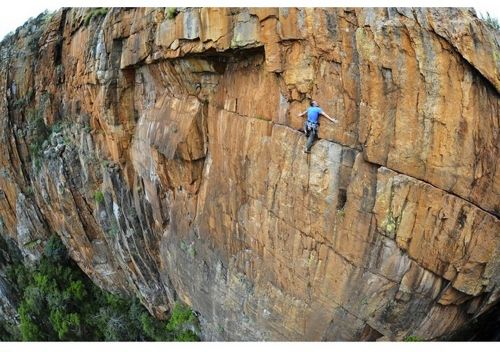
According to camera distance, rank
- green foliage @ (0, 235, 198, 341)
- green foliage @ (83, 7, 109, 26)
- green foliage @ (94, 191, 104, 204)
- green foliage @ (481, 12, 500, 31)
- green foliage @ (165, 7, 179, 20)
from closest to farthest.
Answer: green foliage @ (481, 12, 500, 31) → green foliage @ (165, 7, 179, 20) → green foliage @ (83, 7, 109, 26) → green foliage @ (94, 191, 104, 204) → green foliage @ (0, 235, 198, 341)

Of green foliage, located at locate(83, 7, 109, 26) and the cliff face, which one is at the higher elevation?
green foliage, located at locate(83, 7, 109, 26)

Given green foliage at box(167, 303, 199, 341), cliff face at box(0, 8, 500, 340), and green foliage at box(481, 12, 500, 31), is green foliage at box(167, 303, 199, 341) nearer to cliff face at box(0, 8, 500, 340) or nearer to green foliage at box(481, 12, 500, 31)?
cliff face at box(0, 8, 500, 340)

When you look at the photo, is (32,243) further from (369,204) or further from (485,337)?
(485,337)

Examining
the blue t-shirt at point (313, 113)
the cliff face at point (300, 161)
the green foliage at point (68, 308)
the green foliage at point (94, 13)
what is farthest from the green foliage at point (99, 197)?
the blue t-shirt at point (313, 113)

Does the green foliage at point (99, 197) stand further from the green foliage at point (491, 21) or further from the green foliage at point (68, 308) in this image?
the green foliage at point (491, 21)

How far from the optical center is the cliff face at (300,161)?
24.9 feet

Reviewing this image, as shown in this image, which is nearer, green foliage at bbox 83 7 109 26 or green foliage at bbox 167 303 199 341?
green foliage at bbox 83 7 109 26

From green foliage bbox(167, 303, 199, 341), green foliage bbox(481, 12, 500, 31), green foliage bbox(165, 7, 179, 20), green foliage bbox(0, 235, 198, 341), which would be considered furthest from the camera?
green foliage bbox(0, 235, 198, 341)

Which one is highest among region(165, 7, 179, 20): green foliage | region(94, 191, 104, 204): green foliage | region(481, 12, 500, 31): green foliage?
region(481, 12, 500, 31): green foliage

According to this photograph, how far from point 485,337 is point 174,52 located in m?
11.0

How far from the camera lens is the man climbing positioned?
845 centimetres

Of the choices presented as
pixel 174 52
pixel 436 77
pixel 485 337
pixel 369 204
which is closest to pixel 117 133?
pixel 174 52

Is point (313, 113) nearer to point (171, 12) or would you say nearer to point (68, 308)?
point (171, 12)

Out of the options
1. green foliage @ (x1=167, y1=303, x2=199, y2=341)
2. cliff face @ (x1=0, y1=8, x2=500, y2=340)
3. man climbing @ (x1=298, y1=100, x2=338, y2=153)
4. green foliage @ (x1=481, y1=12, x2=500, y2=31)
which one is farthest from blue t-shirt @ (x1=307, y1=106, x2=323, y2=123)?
green foliage @ (x1=167, y1=303, x2=199, y2=341)
